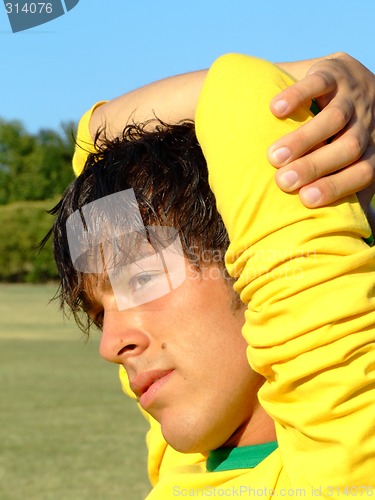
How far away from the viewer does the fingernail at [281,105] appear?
1205 mm

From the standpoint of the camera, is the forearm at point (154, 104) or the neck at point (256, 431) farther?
the forearm at point (154, 104)

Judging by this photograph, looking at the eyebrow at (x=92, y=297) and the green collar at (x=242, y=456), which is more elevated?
the eyebrow at (x=92, y=297)

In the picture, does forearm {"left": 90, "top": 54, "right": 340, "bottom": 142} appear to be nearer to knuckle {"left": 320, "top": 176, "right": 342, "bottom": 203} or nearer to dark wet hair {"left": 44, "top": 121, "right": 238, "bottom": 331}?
dark wet hair {"left": 44, "top": 121, "right": 238, "bottom": 331}

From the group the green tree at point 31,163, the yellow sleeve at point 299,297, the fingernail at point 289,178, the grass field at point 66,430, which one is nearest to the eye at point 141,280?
the yellow sleeve at point 299,297

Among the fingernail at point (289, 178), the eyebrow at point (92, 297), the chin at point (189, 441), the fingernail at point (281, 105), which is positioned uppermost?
the fingernail at point (281, 105)

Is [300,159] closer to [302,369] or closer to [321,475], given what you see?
[302,369]

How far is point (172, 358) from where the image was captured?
141cm

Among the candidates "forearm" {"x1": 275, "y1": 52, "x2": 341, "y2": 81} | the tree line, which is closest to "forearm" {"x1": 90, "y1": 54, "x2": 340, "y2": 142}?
"forearm" {"x1": 275, "y1": 52, "x2": 341, "y2": 81}

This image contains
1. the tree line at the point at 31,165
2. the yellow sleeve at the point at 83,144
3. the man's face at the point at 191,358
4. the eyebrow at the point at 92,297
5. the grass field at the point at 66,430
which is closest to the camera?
the man's face at the point at 191,358

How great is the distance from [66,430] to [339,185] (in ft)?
19.6

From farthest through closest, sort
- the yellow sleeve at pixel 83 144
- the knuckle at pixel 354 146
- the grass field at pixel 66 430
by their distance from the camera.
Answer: the grass field at pixel 66 430 → the yellow sleeve at pixel 83 144 → the knuckle at pixel 354 146

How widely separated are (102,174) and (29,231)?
104 feet

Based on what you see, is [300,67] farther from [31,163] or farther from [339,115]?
[31,163]

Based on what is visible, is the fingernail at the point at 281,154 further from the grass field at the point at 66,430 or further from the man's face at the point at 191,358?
the grass field at the point at 66,430
